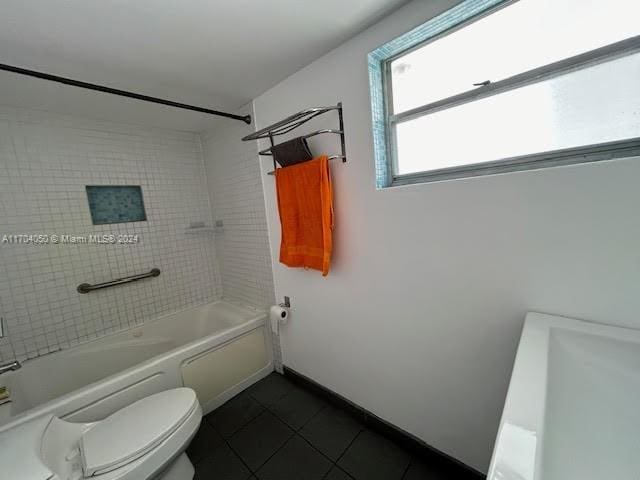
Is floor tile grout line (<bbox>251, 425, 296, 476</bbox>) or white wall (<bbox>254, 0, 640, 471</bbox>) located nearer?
white wall (<bbox>254, 0, 640, 471</bbox>)

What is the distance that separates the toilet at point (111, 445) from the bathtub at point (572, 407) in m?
1.26

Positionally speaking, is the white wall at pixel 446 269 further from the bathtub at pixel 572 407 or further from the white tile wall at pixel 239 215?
the white tile wall at pixel 239 215

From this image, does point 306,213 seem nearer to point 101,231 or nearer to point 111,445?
point 111,445

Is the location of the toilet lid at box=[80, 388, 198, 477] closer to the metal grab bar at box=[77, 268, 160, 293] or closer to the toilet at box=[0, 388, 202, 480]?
the toilet at box=[0, 388, 202, 480]

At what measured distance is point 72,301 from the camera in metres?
1.85

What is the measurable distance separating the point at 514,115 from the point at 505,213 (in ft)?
1.28

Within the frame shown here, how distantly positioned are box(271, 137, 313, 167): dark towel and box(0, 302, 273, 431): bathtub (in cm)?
126

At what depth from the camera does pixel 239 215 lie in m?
2.23

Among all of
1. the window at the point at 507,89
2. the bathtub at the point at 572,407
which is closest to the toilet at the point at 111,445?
the bathtub at the point at 572,407

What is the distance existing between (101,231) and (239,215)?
1.05 meters

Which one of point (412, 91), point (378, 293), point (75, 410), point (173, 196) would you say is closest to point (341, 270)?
point (378, 293)

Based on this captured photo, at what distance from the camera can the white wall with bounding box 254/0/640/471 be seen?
2.61ft

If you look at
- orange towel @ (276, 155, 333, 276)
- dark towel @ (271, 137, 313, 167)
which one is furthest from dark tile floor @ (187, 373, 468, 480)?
dark towel @ (271, 137, 313, 167)

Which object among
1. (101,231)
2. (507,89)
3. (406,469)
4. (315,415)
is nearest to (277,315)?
(315,415)
